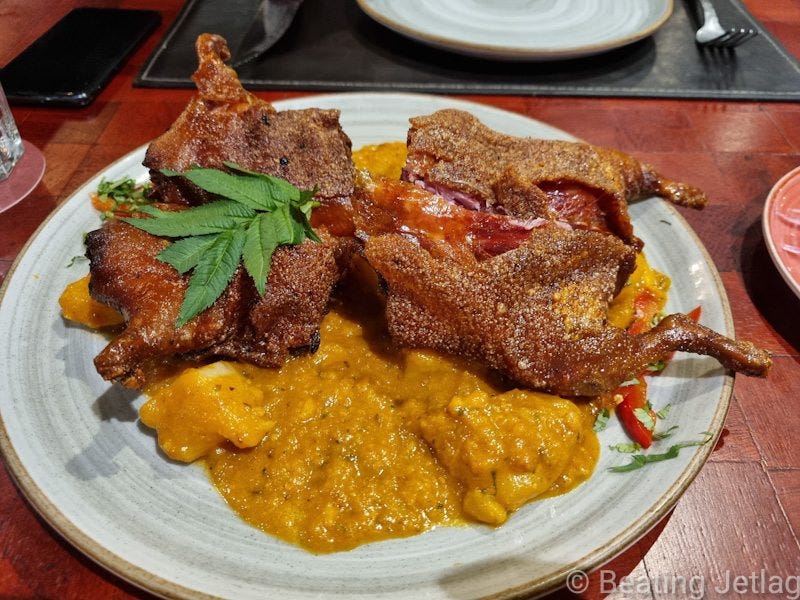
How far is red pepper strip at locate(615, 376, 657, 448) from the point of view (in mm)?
2055

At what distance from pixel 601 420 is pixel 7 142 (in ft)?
11.8

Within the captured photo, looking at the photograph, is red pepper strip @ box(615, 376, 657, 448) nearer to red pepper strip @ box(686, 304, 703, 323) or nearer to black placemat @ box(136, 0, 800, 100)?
red pepper strip @ box(686, 304, 703, 323)

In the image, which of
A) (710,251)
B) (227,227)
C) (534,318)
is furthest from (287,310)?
(710,251)

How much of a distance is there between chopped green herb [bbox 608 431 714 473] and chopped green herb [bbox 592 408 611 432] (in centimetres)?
17

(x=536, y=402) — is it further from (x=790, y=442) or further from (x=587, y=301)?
(x=790, y=442)

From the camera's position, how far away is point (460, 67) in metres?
4.24

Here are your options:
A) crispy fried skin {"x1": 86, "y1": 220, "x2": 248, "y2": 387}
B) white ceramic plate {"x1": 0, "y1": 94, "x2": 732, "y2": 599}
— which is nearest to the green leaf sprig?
crispy fried skin {"x1": 86, "y1": 220, "x2": 248, "y2": 387}

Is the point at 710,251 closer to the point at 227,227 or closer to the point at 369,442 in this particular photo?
the point at 369,442

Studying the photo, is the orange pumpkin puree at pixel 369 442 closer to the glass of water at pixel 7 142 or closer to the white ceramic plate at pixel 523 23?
the glass of water at pixel 7 142

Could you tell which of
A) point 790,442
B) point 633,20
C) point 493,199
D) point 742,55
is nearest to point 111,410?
point 493,199

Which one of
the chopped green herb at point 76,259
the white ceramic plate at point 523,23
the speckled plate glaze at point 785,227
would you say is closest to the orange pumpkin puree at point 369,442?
the chopped green herb at point 76,259

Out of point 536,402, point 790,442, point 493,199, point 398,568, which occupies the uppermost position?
point 493,199

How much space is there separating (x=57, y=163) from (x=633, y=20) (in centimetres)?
407

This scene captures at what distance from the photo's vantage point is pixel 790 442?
229 cm
